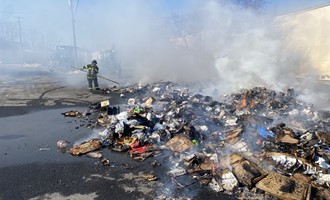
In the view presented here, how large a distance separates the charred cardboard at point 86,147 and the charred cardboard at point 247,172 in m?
2.68

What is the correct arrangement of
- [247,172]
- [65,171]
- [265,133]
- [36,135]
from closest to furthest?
[247,172] < [65,171] < [265,133] < [36,135]

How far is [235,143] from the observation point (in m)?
5.35

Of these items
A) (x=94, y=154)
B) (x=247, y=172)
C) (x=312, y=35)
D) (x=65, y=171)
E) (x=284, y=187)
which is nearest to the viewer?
(x=284, y=187)

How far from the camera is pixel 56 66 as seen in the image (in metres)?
26.2

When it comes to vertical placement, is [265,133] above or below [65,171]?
above

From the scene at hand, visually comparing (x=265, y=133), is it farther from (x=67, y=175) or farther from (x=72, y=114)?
(x=72, y=114)

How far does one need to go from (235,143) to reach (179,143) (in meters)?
1.11

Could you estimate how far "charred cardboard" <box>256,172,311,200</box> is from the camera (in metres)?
3.57

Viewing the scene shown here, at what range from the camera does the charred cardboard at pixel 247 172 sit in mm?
3926

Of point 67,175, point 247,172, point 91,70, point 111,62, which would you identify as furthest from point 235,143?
point 111,62

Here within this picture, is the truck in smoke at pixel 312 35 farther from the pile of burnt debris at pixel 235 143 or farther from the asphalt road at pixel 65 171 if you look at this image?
the asphalt road at pixel 65 171

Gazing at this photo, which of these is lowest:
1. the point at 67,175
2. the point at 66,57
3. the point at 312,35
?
the point at 67,175

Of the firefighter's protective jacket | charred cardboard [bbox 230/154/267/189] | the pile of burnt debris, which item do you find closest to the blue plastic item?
the pile of burnt debris

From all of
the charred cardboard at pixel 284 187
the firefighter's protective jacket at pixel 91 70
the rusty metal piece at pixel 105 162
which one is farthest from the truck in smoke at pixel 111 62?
the charred cardboard at pixel 284 187
